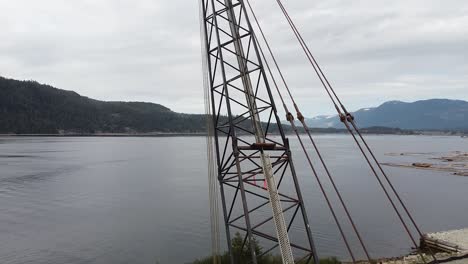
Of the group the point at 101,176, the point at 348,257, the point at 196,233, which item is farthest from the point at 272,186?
the point at 101,176

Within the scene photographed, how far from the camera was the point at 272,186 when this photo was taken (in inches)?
710

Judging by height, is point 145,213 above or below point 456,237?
below

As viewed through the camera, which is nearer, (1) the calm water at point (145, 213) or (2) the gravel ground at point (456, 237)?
(2) the gravel ground at point (456, 237)

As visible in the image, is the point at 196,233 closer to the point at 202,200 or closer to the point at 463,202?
the point at 202,200

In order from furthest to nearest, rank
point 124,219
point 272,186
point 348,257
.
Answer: point 124,219, point 348,257, point 272,186

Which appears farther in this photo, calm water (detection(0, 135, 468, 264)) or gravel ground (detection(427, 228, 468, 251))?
calm water (detection(0, 135, 468, 264))

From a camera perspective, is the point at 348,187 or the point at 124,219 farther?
the point at 348,187

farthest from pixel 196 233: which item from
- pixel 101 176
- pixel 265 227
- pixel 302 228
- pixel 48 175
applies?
pixel 48 175

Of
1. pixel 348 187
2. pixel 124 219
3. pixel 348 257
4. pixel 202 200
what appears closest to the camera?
pixel 348 257

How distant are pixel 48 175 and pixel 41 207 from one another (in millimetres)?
31384

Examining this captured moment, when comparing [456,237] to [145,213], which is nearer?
[456,237]

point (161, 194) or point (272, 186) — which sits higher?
point (272, 186)

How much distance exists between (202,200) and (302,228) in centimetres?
1976

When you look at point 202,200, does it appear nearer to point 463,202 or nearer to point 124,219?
point 124,219
